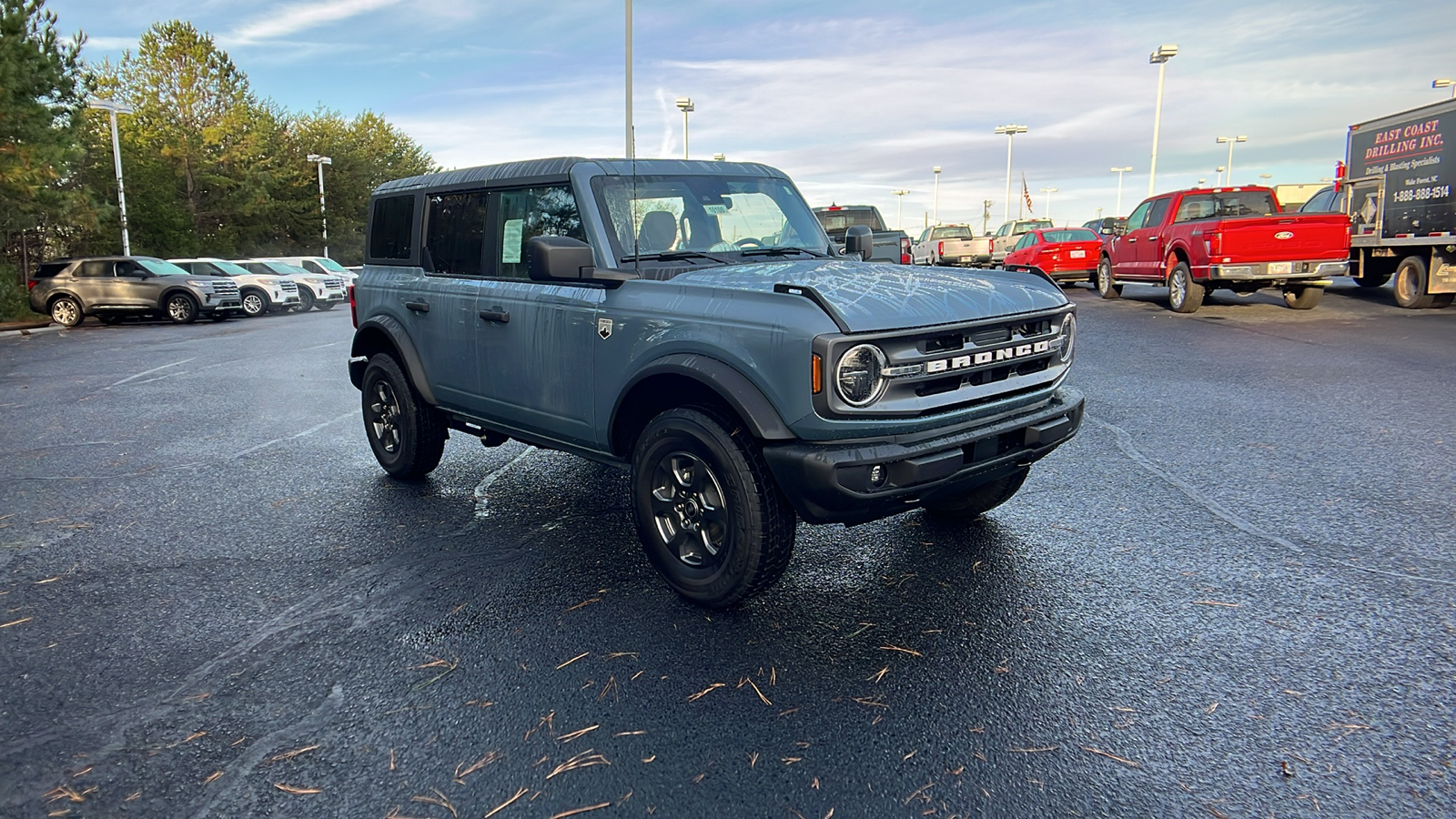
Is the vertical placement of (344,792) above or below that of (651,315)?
below

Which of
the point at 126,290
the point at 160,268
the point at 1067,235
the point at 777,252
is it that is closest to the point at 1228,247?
the point at 1067,235

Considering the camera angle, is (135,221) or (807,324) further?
(135,221)

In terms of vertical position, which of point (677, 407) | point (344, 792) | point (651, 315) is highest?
point (651, 315)

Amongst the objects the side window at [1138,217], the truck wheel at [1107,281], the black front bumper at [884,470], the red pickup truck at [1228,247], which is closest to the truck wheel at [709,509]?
the black front bumper at [884,470]

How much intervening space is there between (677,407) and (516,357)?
53.5 inches

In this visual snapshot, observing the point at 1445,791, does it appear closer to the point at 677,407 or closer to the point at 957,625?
the point at 957,625

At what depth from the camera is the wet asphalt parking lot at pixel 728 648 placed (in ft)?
9.03

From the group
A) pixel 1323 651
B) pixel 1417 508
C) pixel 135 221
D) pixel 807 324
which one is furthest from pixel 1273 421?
pixel 135 221

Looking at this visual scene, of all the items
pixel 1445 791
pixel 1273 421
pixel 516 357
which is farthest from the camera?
pixel 1273 421

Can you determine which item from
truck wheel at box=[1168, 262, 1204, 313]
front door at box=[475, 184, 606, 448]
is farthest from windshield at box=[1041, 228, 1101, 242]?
front door at box=[475, 184, 606, 448]

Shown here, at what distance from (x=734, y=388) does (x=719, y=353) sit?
201mm

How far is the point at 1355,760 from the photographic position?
279cm

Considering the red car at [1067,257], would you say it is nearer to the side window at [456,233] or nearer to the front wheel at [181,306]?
the front wheel at [181,306]

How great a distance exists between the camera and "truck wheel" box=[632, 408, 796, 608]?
3666 mm
